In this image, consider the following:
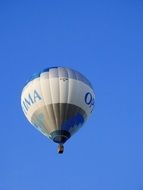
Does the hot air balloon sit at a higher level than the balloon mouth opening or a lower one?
higher

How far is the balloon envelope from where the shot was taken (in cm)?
4394

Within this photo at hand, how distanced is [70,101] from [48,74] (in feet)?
6.86

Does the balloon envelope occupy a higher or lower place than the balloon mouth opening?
higher

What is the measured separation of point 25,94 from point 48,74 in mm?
1596

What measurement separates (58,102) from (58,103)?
51mm

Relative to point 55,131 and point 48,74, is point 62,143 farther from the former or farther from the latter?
point 48,74

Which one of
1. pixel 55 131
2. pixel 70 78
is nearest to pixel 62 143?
pixel 55 131

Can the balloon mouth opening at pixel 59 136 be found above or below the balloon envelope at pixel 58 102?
below

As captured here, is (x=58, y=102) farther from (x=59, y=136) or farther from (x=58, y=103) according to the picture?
(x=59, y=136)

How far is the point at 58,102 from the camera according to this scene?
44062 mm

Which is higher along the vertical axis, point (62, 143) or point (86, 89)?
point (86, 89)

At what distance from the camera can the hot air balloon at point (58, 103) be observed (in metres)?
43.9

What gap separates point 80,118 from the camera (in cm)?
4453

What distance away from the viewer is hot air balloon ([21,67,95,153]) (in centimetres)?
4394
